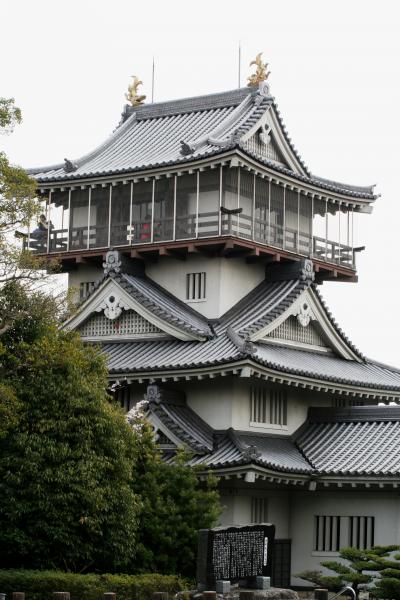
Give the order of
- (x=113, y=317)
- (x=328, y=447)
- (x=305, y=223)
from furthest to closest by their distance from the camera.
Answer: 1. (x=305, y=223)
2. (x=113, y=317)
3. (x=328, y=447)

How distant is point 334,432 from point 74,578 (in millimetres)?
16478

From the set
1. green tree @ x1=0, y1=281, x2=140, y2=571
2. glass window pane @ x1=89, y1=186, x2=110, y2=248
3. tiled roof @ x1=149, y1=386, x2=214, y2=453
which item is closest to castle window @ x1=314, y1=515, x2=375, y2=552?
tiled roof @ x1=149, y1=386, x2=214, y2=453

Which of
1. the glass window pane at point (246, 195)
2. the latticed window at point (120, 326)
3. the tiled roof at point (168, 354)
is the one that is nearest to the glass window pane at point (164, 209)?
the glass window pane at point (246, 195)

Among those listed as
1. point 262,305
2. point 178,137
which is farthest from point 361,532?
point 178,137

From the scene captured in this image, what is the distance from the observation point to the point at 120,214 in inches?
1930

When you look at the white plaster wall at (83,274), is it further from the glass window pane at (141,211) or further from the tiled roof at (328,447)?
the tiled roof at (328,447)

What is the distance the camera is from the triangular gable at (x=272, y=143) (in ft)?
160

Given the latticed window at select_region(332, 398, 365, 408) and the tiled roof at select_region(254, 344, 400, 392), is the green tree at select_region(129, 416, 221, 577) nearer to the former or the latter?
the tiled roof at select_region(254, 344, 400, 392)

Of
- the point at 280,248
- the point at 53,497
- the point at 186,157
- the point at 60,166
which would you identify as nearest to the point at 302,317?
the point at 280,248

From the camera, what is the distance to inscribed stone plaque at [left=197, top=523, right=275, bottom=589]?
3269 cm

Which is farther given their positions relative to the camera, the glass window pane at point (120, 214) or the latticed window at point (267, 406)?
the glass window pane at point (120, 214)

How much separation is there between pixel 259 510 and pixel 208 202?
11.6m

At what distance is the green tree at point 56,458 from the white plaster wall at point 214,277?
11135 mm

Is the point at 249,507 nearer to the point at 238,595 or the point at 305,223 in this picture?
the point at 238,595
